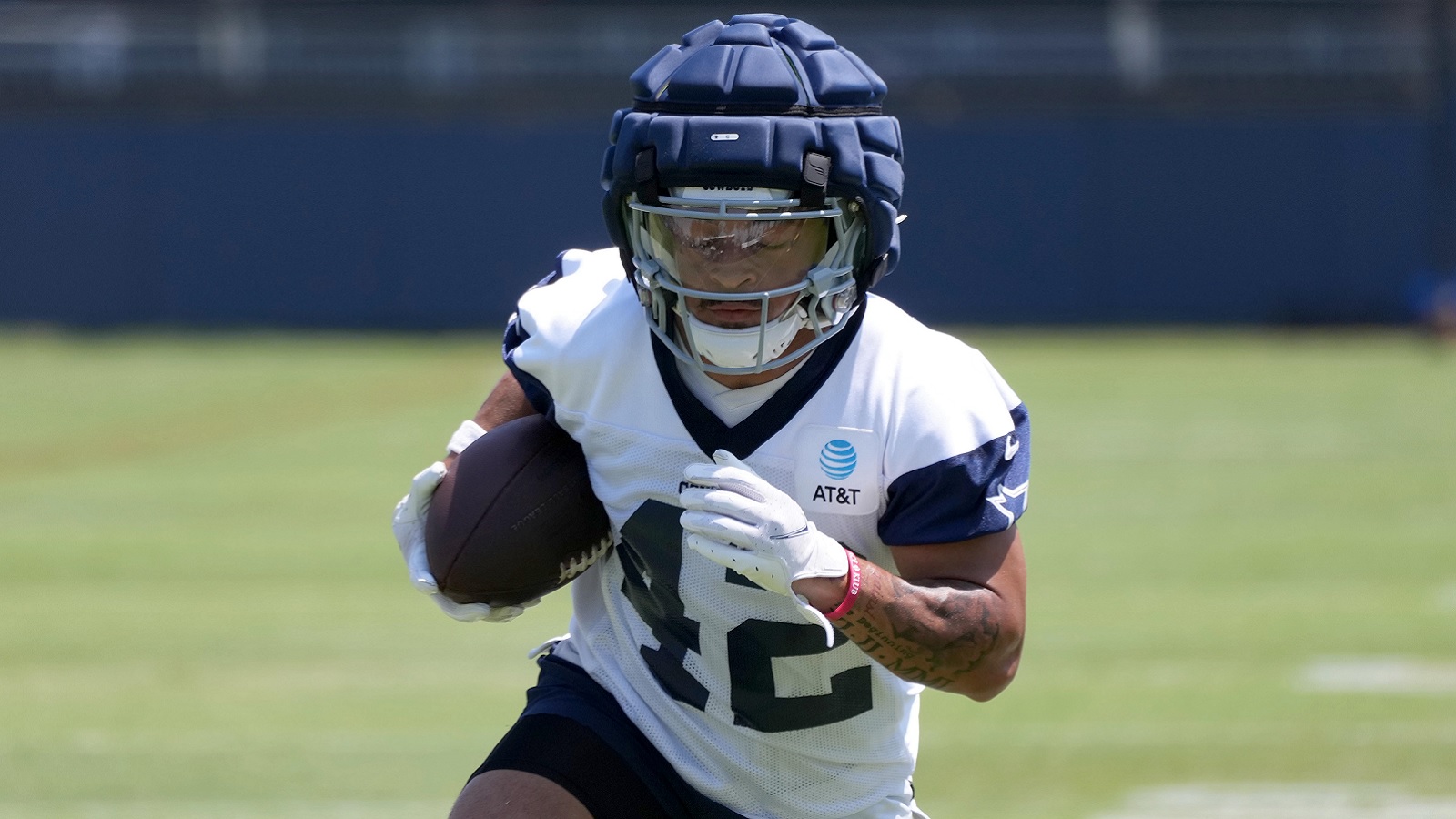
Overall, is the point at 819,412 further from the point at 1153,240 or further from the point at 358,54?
the point at 358,54

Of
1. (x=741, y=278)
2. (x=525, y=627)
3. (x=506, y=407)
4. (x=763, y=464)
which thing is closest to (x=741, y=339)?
(x=741, y=278)

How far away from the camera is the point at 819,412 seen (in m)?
3.00

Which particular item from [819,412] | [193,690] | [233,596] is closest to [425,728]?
[193,690]

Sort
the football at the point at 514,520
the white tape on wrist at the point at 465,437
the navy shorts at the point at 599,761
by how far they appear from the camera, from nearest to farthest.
Result: the navy shorts at the point at 599,761 → the football at the point at 514,520 → the white tape on wrist at the point at 465,437

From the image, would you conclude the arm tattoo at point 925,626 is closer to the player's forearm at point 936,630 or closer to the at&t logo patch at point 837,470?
the player's forearm at point 936,630

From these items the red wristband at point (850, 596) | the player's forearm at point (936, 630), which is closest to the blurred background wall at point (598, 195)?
the player's forearm at point (936, 630)

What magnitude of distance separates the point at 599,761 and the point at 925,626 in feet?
2.09

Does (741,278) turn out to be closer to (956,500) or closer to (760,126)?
(760,126)

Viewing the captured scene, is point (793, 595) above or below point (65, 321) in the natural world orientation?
above

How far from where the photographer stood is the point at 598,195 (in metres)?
28.2

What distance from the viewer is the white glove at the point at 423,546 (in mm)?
3234

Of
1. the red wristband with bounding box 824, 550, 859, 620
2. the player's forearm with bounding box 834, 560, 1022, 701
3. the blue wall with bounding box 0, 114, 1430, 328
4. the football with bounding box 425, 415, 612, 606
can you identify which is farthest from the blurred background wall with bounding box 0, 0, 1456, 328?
the red wristband with bounding box 824, 550, 859, 620

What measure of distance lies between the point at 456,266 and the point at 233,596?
2045cm

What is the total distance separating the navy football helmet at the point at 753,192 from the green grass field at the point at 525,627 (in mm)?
2656
